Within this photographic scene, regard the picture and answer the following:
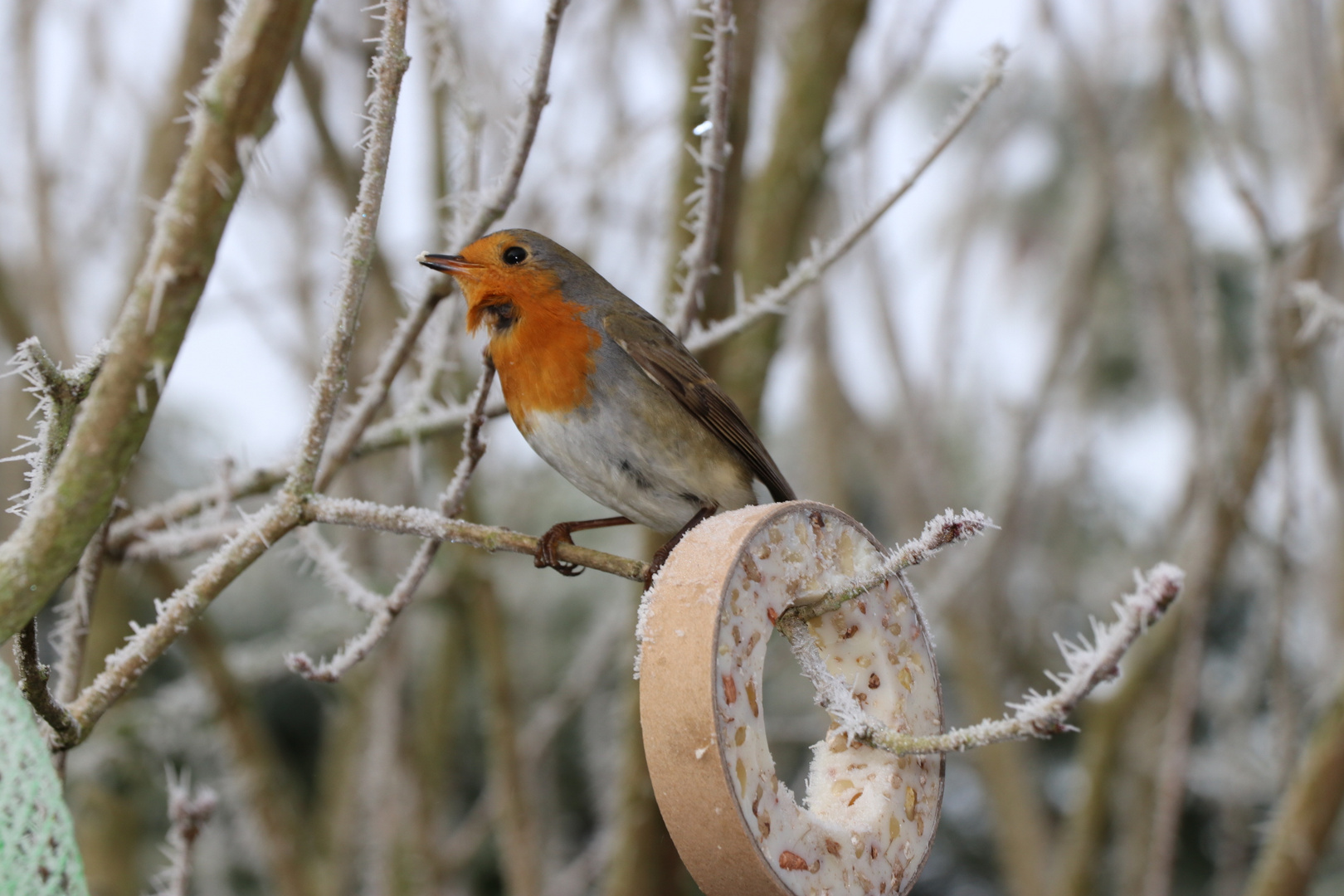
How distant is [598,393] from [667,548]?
1.11ft

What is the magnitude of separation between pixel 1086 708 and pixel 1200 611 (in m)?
1.66

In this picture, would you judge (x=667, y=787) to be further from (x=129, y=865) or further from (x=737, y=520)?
(x=129, y=865)

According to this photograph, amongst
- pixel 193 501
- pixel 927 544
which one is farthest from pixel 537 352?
pixel 927 544

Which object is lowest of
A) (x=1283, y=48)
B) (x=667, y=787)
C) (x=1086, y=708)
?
(x=1086, y=708)

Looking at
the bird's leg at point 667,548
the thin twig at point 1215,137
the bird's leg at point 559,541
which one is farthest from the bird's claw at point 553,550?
the thin twig at point 1215,137

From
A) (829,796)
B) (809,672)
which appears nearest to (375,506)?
(809,672)

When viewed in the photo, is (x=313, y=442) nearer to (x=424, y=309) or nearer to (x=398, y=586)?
(x=398, y=586)

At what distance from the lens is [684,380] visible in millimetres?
1953

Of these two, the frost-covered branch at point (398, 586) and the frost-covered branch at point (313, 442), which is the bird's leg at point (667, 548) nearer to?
the frost-covered branch at point (398, 586)

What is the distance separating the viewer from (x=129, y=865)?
3.64 m

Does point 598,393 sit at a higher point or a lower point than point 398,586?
higher

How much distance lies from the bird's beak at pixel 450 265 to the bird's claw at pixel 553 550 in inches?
16.9

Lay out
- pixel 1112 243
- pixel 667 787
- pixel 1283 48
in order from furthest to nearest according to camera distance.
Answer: pixel 1112 243 → pixel 1283 48 → pixel 667 787

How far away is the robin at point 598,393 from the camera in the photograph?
1.86 m
